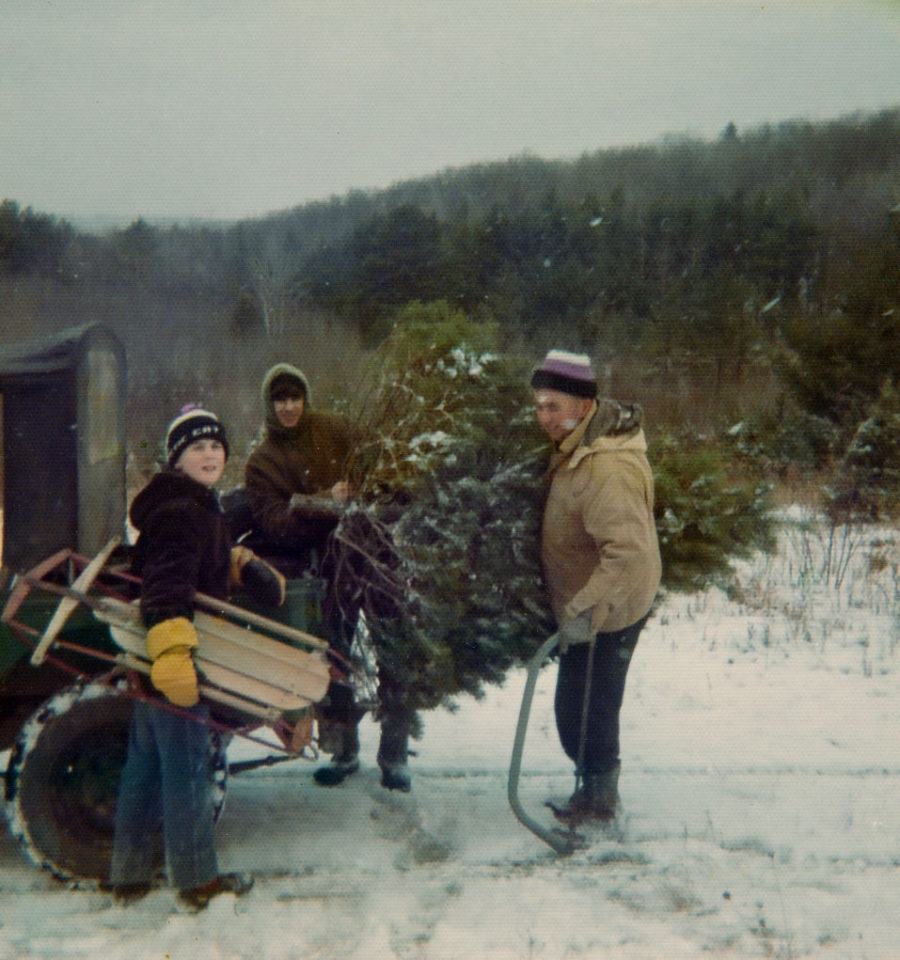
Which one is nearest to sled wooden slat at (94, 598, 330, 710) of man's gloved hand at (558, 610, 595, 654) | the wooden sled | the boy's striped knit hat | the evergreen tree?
the wooden sled

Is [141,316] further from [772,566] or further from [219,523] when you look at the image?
[219,523]

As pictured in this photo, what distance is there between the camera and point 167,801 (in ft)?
9.59

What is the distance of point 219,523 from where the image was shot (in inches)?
120

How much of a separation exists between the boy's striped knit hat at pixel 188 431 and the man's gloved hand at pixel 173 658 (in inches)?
25.0

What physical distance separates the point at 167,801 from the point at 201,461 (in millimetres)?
1198

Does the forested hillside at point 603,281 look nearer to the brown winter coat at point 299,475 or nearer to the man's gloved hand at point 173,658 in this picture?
the brown winter coat at point 299,475

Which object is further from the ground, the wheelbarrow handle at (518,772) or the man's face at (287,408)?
the man's face at (287,408)

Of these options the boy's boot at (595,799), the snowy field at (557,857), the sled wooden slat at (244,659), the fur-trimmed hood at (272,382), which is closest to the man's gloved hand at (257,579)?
the sled wooden slat at (244,659)

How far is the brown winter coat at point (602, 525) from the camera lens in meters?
3.36

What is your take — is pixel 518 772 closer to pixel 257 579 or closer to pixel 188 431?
pixel 257 579

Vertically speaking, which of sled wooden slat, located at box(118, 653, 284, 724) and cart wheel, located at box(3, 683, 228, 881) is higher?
sled wooden slat, located at box(118, 653, 284, 724)

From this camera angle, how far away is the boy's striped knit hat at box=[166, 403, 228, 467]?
3018 millimetres

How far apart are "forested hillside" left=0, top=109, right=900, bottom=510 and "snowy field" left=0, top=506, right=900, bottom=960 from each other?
2.13m

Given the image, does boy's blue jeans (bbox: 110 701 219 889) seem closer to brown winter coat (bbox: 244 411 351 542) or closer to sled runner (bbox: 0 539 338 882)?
sled runner (bbox: 0 539 338 882)
